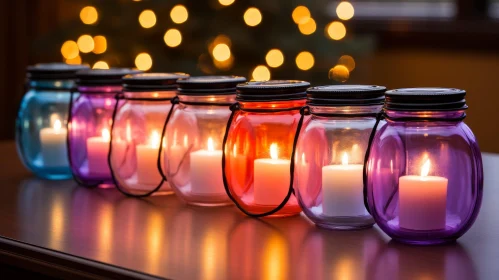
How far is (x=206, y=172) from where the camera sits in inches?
50.1

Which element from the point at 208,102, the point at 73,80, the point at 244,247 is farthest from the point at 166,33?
the point at 244,247

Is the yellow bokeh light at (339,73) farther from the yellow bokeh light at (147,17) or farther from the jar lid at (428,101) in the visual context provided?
the jar lid at (428,101)

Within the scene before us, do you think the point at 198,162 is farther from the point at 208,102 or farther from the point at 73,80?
the point at 73,80

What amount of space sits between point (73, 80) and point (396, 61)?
9.74ft

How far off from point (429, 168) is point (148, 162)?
51 cm

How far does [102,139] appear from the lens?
1457 mm

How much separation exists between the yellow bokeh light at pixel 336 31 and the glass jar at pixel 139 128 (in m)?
2.35

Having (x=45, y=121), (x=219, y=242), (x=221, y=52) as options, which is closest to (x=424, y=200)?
(x=219, y=242)

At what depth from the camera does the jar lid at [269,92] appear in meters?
1.18

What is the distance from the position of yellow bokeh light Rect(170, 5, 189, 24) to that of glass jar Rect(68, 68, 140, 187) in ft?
6.72

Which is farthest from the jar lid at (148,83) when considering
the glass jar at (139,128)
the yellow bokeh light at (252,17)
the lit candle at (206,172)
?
the yellow bokeh light at (252,17)

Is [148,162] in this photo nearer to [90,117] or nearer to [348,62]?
[90,117]

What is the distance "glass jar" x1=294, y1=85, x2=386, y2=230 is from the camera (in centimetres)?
111

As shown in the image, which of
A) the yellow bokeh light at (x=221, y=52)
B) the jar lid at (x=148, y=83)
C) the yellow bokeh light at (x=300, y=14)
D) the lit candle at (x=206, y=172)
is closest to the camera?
the lit candle at (x=206, y=172)
